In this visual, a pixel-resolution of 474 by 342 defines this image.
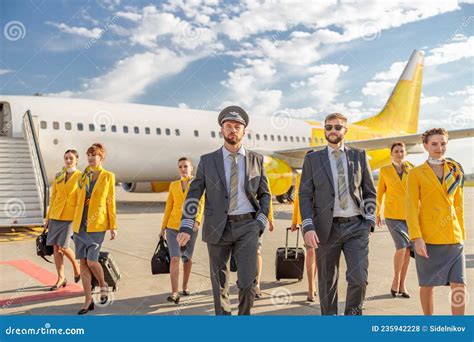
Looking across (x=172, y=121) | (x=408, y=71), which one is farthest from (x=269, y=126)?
(x=408, y=71)

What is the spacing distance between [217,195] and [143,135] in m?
11.5

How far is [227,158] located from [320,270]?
121 centimetres

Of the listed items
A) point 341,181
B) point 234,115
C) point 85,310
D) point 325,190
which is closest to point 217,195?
point 234,115

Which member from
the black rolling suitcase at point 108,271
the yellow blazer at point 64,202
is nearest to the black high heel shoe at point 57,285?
the black rolling suitcase at point 108,271

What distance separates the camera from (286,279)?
559cm

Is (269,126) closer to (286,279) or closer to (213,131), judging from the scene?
(213,131)

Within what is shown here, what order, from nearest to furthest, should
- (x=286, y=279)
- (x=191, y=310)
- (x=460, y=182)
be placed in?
1. (x=460, y=182)
2. (x=191, y=310)
3. (x=286, y=279)

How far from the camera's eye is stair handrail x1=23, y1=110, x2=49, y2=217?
32.6 feet

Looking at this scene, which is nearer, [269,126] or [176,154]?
[176,154]

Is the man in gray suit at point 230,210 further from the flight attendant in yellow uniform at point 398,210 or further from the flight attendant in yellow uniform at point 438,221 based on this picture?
the flight attendant in yellow uniform at point 398,210

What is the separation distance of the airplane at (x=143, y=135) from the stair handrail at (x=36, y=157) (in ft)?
0.31

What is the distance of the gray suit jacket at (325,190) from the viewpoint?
3.53 metres

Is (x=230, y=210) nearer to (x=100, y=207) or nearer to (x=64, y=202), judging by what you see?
(x=100, y=207)

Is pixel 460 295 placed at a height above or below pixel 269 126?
below
